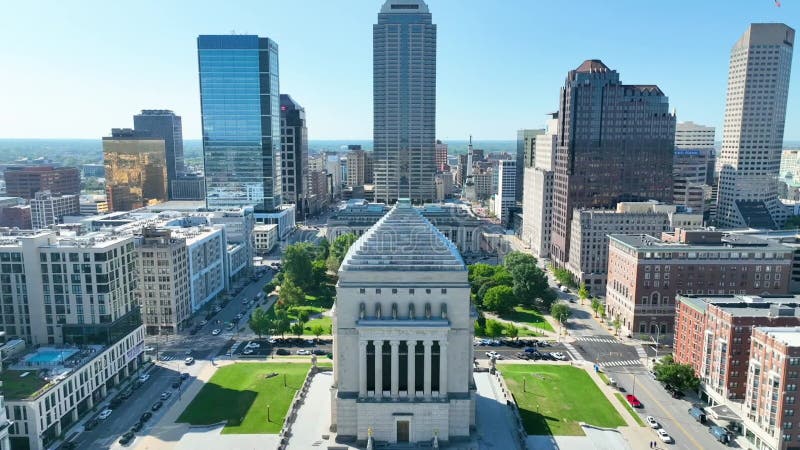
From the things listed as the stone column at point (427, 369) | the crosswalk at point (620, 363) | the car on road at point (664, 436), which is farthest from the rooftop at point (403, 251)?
the crosswalk at point (620, 363)

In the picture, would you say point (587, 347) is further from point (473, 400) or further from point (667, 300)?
point (473, 400)

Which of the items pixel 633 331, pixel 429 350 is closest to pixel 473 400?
pixel 429 350

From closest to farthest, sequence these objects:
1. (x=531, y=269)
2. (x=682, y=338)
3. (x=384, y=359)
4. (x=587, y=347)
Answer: (x=384, y=359) < (x=682, y=338) < (x=587, y=347) < (x=531, y=269)

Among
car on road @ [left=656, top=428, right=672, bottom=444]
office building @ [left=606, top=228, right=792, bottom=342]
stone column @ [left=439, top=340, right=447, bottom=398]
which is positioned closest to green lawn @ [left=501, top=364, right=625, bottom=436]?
car on road @ [left=656, top=428, right=672, bottom=444]

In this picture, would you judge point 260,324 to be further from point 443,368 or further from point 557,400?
point 557,400

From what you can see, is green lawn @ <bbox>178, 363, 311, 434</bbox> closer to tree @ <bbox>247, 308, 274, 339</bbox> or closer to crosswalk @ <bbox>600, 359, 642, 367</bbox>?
tree @ <bbox>247, 308, 274, 339</bbox>

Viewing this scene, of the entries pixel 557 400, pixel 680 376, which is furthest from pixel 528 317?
pixel 680 376
